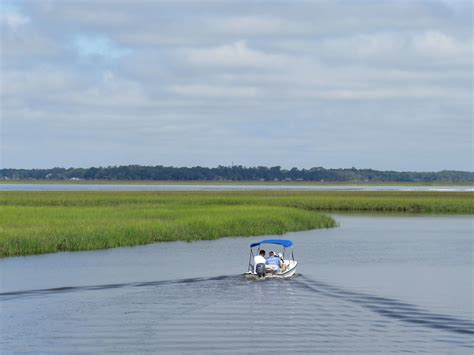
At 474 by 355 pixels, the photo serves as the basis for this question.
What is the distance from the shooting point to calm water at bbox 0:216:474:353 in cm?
1975

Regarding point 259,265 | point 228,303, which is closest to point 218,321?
point 228,303

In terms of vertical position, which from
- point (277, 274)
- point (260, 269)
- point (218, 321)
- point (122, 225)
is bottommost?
point (218, 321)

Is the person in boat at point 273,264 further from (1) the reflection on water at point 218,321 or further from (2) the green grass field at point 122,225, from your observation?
(2) the green grass field at point 122,225

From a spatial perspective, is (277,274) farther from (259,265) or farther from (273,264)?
(259,265)

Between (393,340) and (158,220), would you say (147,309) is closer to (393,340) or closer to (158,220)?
(393,340)

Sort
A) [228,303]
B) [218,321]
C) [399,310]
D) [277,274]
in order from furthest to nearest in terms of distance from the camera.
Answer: [277,274]
[228,303]
[399,310]
[218,321]

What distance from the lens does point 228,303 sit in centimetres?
2473

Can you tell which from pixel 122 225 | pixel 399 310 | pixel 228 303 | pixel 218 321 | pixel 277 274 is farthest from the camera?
pixel 122 225

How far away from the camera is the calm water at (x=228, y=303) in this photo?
19.8 meters

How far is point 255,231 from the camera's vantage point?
49219 mm

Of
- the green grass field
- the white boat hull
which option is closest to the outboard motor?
the white boat hull

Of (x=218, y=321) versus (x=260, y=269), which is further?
(x=260, y=269)

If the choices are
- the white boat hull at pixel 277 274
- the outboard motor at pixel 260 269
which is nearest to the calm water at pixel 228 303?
the white boat hull at pixel 277 274

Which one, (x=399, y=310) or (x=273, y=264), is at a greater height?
(x=273, y=264)
